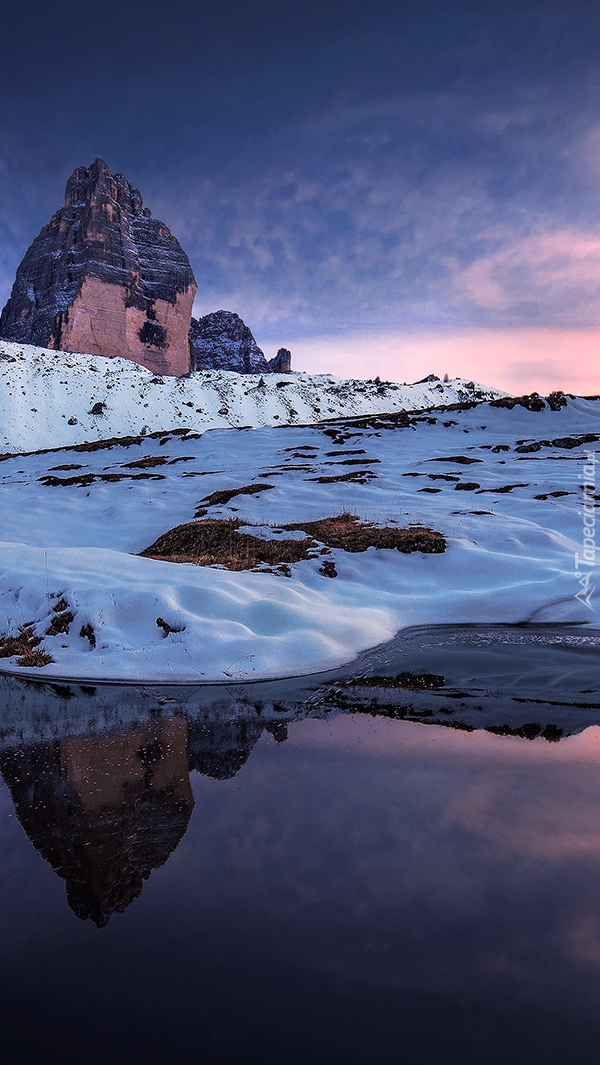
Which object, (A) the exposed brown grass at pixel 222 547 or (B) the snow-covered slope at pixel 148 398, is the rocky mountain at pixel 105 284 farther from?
(A) the exposed brown grass at pixel 222 547

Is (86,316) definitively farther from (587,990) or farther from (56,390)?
(587,990)

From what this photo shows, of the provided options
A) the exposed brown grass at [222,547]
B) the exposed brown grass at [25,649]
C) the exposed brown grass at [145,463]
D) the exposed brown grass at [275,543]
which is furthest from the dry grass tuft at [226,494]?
the exposed brown grass at [25,649]

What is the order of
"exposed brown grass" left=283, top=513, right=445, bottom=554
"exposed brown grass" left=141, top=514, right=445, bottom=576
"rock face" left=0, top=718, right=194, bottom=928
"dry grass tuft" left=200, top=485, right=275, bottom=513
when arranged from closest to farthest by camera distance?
1. "rock face" left=0, top=718, right=194, bottom=928
2. "exposed brown grass" left=141, top=514, right=445, bottom=576
3. "exposed brown grass" left=283, top=513, right=445, bottom=554
4. "dry grass tuft" left=200, top=485, right=275, bottom=513

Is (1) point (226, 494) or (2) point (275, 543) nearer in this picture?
(2) point (275, 543)

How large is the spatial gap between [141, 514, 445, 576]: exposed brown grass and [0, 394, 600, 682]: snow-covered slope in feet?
1.19

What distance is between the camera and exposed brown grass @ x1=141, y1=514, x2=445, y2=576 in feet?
39.2

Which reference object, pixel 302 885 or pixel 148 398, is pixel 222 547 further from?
pixel 148 398

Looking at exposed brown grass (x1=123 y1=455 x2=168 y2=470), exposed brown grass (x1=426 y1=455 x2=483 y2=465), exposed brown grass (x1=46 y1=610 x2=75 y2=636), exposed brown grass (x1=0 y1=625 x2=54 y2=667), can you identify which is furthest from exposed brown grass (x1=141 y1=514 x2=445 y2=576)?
exposed brown grass (x1=123 y1=455 x2=168 y2=470)

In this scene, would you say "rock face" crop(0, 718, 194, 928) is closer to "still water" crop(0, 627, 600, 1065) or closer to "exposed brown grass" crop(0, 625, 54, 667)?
"still water" crop(0, 627, 600, 1065)

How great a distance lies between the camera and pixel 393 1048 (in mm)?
2299

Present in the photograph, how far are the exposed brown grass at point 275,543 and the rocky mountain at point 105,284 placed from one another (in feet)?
386

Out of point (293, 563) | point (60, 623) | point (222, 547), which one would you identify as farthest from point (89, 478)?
point (60, 623)

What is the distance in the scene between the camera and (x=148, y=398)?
6153 centimetres

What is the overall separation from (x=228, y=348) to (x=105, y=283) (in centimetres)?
4410
